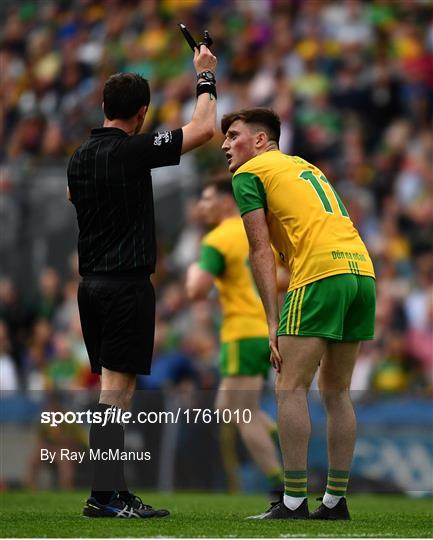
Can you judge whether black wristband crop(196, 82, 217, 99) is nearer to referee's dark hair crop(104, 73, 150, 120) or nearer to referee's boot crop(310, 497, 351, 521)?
referee's dark hair crop(104, 73, 150, 120)

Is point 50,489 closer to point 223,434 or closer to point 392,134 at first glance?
point 223,434

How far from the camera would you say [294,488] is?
21.1ft

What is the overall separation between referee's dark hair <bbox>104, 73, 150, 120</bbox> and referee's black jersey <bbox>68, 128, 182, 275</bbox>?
106 millimetres

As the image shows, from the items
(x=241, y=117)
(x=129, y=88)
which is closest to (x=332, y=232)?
(x=241, y=117)

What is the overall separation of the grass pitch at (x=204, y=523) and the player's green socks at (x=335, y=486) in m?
0.14

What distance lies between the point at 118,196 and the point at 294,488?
1684 millimetres

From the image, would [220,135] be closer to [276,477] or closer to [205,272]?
[205,272]

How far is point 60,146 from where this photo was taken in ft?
55.1

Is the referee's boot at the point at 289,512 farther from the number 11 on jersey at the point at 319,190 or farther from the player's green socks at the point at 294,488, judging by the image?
the number 11 on jersey at the point at 319,190

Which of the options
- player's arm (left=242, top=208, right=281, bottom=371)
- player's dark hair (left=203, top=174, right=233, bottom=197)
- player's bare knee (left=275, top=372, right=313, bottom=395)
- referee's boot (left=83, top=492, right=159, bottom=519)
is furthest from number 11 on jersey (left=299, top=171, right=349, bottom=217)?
player's dark hair (left=203, top=174, right=233, bottom=197)

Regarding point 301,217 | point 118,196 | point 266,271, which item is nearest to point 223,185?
point 118,196

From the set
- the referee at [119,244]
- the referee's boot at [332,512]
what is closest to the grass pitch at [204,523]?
the referee's boot at [332,512]

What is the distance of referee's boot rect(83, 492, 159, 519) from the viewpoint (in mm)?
6527

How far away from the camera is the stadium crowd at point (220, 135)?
13367mm
